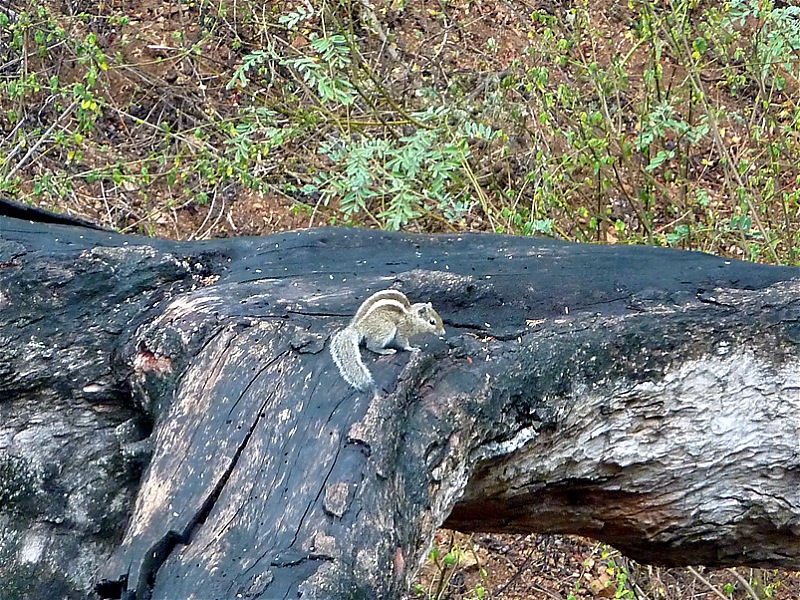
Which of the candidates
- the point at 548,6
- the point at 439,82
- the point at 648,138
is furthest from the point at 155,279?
the point at 548,6

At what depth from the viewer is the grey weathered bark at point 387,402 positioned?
6.97 ft

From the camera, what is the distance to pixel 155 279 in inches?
110

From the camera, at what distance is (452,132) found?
5.24 m

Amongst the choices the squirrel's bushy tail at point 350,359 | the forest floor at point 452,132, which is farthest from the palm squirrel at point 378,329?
the forest floor at point 452,132

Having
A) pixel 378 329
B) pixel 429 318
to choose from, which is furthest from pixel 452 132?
pixel 378 329

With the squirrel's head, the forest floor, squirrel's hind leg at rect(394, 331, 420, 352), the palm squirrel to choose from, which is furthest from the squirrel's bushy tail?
the forest floor

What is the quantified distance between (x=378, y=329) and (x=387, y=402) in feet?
0.98

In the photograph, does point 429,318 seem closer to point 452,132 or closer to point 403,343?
point 403,343

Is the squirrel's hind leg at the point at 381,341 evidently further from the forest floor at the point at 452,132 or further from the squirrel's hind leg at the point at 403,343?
the forest floor at the point at 452,132

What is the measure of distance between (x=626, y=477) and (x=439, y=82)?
Result: 16.3 ft

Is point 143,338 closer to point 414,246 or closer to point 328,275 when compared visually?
point 328,275

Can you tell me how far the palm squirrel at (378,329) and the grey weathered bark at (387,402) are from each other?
0.14ft

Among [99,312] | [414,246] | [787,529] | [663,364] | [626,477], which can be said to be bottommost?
[787,529]

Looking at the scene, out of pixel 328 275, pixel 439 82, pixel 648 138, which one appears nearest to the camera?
pixel 328 275
